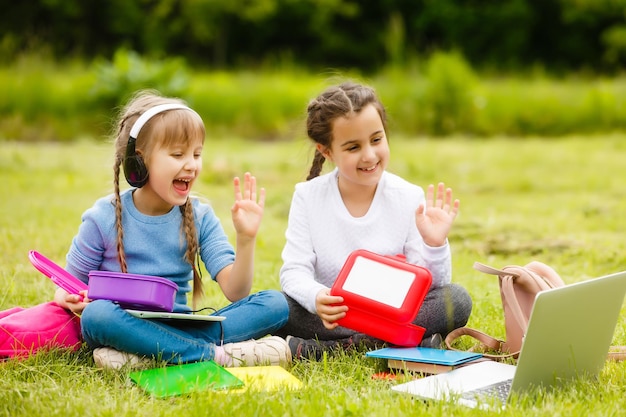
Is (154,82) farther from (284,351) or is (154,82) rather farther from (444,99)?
(284,351)

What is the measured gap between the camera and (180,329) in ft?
8.98

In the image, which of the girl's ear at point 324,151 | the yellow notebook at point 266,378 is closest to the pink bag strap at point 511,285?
the yellow notebook at point 266,378

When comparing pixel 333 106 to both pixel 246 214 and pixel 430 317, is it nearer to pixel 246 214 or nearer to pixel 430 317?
pixel 246 214

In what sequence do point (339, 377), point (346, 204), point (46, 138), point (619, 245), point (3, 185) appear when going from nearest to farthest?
1. point (339, 377)
2. point (346, 204)
3. point (619, 245)
4. point (3, 185)
5. point (46, 138)

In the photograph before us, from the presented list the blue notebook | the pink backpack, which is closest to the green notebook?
the pink backpack

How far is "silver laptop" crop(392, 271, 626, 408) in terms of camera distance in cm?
218

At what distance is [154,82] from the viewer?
1028 cm

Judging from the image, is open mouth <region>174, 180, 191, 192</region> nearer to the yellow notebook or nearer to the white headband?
the white headband

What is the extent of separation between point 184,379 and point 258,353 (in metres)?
0.37

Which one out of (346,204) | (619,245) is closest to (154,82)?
(619,245)

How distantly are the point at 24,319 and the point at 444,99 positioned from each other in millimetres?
8387

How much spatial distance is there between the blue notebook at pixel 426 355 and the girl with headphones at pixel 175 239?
335mm

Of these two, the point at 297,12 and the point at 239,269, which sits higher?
the point at 297,12

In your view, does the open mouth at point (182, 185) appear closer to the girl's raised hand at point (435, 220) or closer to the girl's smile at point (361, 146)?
the girl's smile at point (361, 146)
